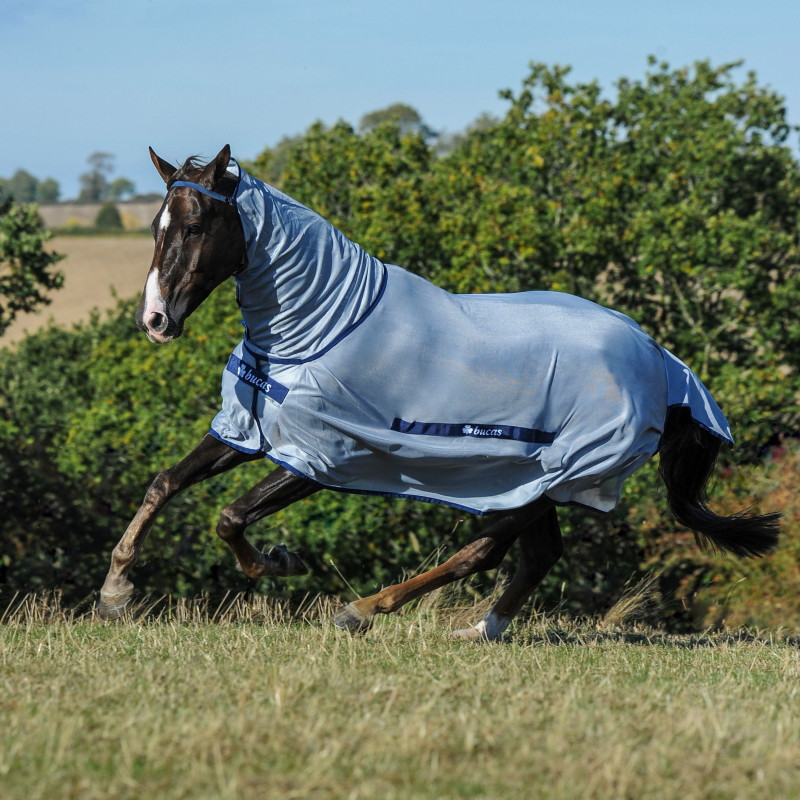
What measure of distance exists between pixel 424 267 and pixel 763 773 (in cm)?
1007

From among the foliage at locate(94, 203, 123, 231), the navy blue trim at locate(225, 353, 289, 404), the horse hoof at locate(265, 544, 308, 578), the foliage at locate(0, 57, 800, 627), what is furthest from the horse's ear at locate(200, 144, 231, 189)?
the foliage at locate(94, 203, 123, 231)

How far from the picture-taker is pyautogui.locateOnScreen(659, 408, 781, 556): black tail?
6.01 metres

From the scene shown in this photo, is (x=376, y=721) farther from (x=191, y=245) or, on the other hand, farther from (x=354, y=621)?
(x=191, y=245)

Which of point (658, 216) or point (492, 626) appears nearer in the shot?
point (492, 626)

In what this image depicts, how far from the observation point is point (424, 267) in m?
12.8

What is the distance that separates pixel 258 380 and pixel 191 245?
2.13ft

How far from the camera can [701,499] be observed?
6.23m

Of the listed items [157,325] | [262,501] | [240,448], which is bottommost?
[262,501]

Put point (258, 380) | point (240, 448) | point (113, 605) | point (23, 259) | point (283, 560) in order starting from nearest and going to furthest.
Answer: point (258, 380), point (240, 448), point (113, 605), point (283, 560), point (23, 259)

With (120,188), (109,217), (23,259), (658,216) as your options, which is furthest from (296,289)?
(120,188)

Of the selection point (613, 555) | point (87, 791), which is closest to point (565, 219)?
point (613, 555)

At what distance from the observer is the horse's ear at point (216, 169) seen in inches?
191

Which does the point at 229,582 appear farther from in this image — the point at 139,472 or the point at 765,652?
the point at 765,652

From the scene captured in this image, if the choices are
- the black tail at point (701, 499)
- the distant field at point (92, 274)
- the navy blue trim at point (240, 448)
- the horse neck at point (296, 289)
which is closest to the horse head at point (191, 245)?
the horse neck at point (296, 289)
